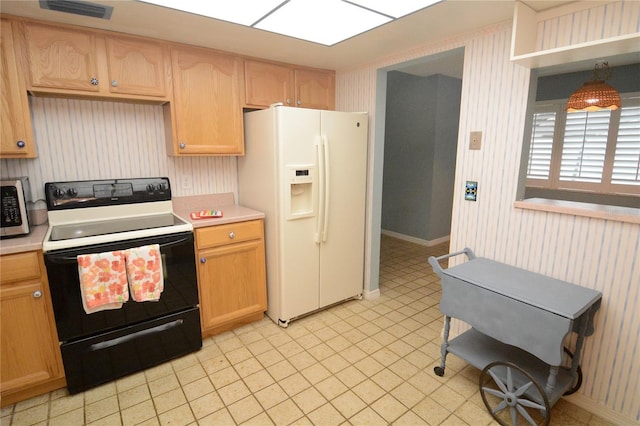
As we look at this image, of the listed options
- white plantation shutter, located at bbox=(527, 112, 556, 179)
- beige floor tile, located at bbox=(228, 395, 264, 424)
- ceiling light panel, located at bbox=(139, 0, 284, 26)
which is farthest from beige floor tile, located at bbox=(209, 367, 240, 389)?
white plantation shutter, located at bbox=(527, 112, 556, 179)

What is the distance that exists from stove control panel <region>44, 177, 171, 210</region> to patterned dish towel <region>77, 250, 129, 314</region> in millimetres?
635

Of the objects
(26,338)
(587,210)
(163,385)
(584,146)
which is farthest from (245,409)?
(584,146)

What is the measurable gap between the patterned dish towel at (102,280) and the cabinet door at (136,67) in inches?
44.6

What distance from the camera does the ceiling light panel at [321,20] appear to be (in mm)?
1825

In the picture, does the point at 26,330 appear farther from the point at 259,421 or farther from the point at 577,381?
the point at 577,381

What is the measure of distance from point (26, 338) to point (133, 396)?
0.68 meters

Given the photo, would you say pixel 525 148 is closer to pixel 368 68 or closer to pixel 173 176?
pixel 368 68

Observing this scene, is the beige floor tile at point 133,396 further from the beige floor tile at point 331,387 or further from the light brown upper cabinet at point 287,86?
the light brown upper cabinet at point 287,86

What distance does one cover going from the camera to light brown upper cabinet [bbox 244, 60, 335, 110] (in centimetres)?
274

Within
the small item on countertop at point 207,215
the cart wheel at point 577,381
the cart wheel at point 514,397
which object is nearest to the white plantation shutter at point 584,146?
the cart wheel at point 577,381

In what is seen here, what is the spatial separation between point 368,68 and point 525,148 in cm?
150

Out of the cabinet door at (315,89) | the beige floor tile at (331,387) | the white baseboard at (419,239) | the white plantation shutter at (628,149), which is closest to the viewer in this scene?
the beige floor tile at (331,387)

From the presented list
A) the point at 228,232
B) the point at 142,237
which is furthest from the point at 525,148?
the point at 142,237

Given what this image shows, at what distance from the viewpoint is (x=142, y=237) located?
6.79 ft
